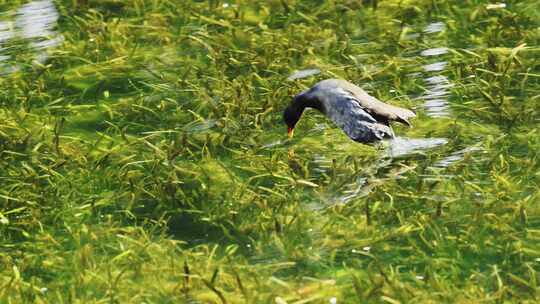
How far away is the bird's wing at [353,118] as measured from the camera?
685 cm

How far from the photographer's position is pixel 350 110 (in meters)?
6.98

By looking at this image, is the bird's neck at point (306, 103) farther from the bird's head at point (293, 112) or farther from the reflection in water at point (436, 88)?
the reflection in water at point (436, 88)

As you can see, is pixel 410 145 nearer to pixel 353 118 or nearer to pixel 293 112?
pixel 353 118

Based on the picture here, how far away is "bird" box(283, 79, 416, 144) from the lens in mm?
6883

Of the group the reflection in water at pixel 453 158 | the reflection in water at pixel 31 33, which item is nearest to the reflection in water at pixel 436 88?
the reflection in water at pixel 453 158

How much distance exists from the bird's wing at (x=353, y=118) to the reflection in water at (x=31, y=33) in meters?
2.44

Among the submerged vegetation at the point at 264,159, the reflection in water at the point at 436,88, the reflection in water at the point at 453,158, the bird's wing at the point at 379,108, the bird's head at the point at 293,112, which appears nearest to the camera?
the submerged vegetation at the point at 264,159

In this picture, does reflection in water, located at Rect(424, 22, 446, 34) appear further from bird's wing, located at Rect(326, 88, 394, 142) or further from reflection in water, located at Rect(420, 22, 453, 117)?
bird's wing, located at Rect(326, 88, 394, 142)

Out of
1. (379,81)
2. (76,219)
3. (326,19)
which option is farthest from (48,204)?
(326,19)

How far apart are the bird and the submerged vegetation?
14cm

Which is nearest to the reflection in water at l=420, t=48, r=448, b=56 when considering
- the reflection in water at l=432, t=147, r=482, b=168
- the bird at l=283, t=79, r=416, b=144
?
the bird at l=283, t=79, r=416, b=144

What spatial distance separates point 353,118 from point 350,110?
0.21ft

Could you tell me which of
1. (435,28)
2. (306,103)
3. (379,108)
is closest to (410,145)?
(379,108)

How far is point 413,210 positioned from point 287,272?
84 cm
